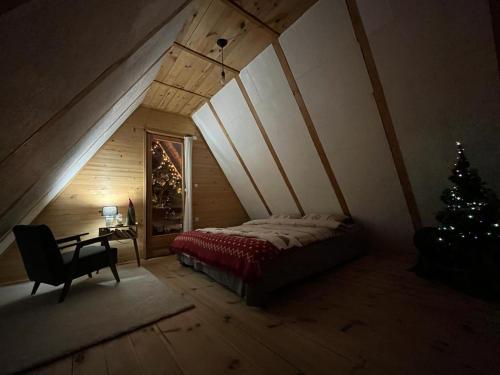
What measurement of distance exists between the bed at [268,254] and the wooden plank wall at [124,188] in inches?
58.3

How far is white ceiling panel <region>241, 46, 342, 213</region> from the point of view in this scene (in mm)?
2965

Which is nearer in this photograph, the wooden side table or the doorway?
the wooden side table

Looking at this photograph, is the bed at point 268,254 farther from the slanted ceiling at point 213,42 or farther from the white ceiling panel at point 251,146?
the slanted ceiling at point 213,42

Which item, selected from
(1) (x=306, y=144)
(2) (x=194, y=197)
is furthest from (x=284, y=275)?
(2) (x=194, y=197)

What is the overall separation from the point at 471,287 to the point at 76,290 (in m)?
4.09

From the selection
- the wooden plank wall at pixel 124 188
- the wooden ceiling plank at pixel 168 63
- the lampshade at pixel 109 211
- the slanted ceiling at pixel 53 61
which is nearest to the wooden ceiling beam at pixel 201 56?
the wooden ceiling plank at pixel 168 63

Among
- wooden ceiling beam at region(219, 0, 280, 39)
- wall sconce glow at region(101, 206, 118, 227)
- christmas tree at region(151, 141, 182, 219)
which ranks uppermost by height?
wooden ceiling beam at region(219, 0, 280, 39)

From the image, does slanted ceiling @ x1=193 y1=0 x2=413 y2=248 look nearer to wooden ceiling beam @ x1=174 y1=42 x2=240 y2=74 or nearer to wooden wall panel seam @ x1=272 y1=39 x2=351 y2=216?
wooden wall panel seam @ x1=272 y1=39 x2=351 y2=216

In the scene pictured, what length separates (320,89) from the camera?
8.88 ft

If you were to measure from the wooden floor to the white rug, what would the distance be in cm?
13

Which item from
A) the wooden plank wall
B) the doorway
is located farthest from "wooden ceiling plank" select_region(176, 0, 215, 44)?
the doorway

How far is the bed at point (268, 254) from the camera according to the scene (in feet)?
6.67

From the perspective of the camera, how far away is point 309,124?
10.1 ft

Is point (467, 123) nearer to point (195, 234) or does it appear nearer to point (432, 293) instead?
point (432, 293)
